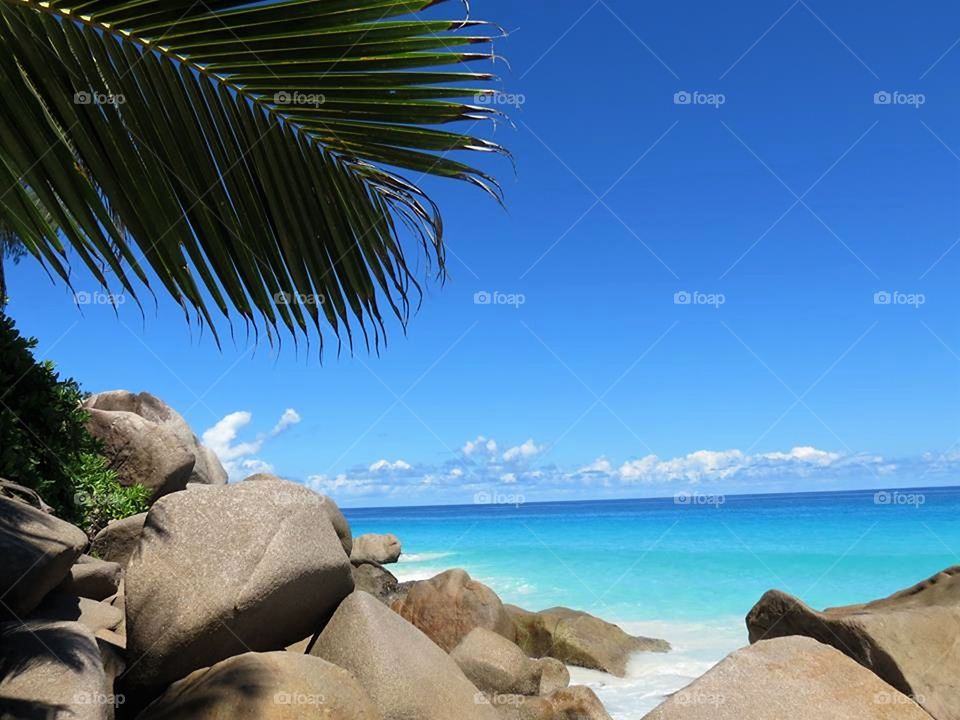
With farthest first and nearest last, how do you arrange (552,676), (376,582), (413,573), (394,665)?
(413,573)
(376,582)
(552,676)
(394,665)

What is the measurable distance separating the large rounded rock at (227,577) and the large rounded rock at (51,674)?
0.53m

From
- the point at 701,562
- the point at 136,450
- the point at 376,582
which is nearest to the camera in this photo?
the point at 136,450

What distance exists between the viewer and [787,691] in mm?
4523

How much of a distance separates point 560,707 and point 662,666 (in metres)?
6.32

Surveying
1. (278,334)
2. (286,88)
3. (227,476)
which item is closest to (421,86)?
(286,88)

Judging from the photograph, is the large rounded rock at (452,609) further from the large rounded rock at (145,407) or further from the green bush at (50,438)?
the green bush at (50,438)

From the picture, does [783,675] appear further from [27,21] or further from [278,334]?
[27,21]

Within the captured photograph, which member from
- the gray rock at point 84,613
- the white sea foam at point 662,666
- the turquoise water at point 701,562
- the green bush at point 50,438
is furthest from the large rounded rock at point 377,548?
the gray rock at point 84,613

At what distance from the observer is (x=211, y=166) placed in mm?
2043

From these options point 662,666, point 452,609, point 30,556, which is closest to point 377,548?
point 662,666

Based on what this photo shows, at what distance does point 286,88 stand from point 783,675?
428 centimetres

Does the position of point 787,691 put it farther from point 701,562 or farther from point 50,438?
point 701,562

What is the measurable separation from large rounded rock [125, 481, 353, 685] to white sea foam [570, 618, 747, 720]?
597cm

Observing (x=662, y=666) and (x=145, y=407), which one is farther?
(x=662, y=666)
